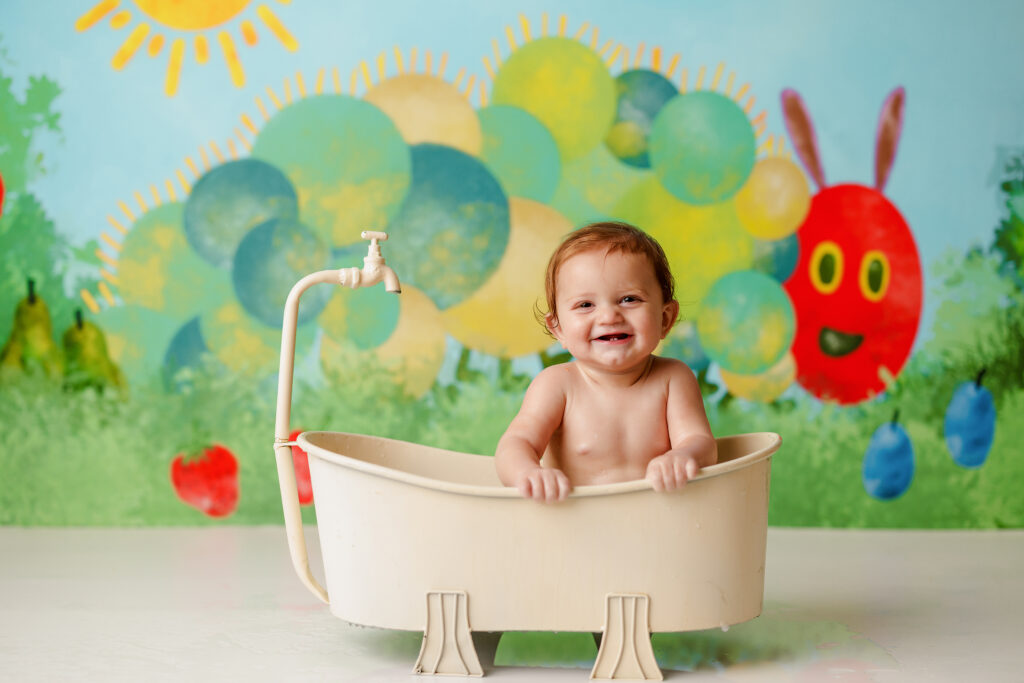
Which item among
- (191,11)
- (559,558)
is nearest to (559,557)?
(559,558)

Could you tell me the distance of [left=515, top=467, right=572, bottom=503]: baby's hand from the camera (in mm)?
1233

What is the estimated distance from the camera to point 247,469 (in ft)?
8.02

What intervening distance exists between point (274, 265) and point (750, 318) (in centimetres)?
113

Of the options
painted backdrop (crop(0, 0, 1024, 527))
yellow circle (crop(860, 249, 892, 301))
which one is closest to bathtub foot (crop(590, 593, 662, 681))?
painted backdrop (crop(0, 0, 1024, 527))

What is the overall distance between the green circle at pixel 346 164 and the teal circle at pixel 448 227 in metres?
0.05

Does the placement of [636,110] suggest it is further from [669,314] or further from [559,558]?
[559,558]

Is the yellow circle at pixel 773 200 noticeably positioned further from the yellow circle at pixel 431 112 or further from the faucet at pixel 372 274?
the faucet at pixel 372 274

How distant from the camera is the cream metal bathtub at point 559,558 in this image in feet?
4.12

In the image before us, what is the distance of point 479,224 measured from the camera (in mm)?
2428

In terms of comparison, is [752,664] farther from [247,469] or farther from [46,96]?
[46,96]

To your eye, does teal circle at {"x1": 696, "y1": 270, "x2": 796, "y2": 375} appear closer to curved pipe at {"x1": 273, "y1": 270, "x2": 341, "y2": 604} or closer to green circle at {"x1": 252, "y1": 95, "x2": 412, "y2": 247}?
green circle at {"x1": 252, "y1": 95, "x2": 412, "y2": 247}

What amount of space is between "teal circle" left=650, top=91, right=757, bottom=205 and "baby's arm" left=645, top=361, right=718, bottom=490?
3.33ft

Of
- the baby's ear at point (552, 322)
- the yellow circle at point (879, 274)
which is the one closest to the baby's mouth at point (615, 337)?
the baby's ear at point (552, 322)

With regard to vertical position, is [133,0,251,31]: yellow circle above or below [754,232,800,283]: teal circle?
above
